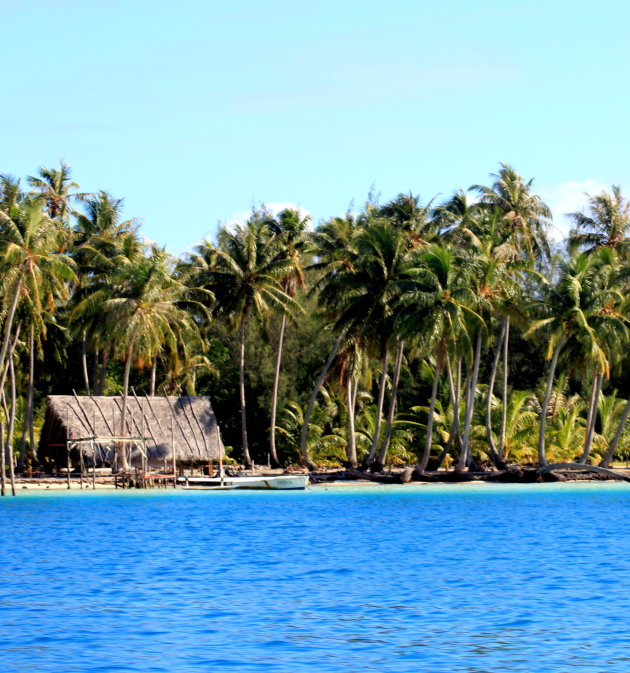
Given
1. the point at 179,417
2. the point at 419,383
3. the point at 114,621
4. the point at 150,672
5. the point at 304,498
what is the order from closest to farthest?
the point at 150,672, the point at 114,621, the point at 304,498, the point at 179,417, the point at 419,383

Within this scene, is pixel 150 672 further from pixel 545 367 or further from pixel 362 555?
pixel 545 367

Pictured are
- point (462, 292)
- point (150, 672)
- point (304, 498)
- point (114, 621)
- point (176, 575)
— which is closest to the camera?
point (150, 672)

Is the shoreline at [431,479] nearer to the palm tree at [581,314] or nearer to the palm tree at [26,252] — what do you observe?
the palm tree at [581,314]

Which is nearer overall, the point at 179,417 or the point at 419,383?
the point at 179,417

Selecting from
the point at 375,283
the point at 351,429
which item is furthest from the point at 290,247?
the point at 351,429

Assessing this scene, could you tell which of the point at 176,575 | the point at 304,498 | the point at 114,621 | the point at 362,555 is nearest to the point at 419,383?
the point at 304,498

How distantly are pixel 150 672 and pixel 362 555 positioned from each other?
12235 millimetres

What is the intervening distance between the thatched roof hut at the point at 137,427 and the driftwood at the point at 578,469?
51.1 feet

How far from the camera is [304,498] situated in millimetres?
43844

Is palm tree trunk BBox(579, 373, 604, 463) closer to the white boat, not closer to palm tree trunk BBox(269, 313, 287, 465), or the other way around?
the white boat

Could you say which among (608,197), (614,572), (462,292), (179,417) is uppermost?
(608,197)

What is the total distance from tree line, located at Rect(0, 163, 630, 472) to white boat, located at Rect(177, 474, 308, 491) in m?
5.26

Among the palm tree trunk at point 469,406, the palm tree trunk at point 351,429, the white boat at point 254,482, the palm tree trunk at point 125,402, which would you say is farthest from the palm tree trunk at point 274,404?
the palm tree trunk at point 469,406

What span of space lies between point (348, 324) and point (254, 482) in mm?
9362
